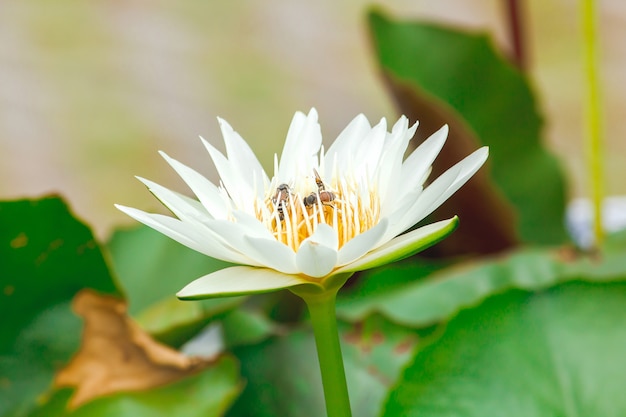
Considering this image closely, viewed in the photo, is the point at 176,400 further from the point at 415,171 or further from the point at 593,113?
the point at 593,113

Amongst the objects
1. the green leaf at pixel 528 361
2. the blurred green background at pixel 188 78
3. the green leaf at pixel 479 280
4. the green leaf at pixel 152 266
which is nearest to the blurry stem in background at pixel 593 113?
the green leaf at pixel 479 280

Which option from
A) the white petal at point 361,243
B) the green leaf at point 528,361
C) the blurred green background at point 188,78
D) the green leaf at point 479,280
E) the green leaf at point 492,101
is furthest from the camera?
the blurred green background at point 188,78

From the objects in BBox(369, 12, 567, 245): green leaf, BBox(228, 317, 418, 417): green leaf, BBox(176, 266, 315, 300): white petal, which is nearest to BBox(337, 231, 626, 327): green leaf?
BBox(228, 317, 418, 417): green leaf

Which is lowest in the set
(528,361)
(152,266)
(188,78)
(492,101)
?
(528,361)

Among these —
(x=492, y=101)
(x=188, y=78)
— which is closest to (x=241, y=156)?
(x=492, y=101)

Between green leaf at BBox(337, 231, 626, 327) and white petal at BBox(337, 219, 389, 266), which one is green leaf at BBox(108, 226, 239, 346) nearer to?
green leaf at BBox(337, 231, 626, 327)

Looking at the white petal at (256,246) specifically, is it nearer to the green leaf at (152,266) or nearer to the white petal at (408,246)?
the white petal at (408,246)

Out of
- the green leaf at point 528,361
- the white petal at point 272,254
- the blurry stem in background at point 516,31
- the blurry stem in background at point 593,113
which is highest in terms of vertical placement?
the blurry stem in background at point 516,31

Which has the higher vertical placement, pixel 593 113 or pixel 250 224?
pixel 593 113
